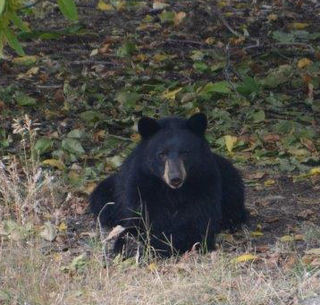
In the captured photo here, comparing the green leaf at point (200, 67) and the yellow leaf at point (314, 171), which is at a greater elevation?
the green leaf at point (200, 67)

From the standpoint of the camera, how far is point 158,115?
10.2 metres

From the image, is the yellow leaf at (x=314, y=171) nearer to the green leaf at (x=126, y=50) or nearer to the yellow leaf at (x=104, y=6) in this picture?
the green leaf at (x=126, y=50)

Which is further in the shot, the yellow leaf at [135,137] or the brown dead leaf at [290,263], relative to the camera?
the yellow leaf at [135,137]

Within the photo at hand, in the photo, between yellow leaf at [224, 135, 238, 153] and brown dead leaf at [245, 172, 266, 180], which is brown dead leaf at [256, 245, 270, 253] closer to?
brown dead leaf at [245, 172, 266, 180]

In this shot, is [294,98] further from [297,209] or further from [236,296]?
[236,296]

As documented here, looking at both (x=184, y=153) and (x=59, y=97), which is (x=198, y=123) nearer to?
(x=184, y=153)

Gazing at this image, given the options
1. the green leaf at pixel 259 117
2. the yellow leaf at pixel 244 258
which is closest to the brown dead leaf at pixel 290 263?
the yellow leaf at pixel 244 258

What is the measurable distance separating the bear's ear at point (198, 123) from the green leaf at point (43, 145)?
2588mm

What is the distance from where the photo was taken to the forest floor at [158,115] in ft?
19.9

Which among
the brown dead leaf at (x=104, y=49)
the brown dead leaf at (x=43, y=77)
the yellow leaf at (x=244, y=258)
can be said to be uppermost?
the yellow leaf at (x=244, y=258)

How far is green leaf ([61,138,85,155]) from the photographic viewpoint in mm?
9500

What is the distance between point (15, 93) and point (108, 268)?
4.74 metres

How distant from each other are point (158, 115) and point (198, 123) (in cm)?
308

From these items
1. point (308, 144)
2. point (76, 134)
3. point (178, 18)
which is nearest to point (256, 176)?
point (308, 144)
